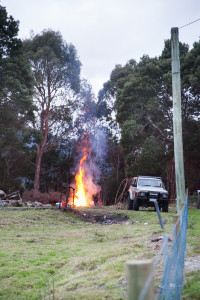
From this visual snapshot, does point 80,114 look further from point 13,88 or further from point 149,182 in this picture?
point 149,182

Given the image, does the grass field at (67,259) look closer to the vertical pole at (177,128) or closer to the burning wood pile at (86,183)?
the vertical pole at (177,128)

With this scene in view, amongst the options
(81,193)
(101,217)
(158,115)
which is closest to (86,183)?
(81,193)

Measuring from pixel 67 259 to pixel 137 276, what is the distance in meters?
6.31

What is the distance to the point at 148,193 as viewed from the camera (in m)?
17.3

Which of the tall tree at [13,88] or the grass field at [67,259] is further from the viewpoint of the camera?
the tall tree at [13,88]

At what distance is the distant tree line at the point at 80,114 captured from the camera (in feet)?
79.0

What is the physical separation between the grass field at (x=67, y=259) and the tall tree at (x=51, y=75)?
22.5 meters

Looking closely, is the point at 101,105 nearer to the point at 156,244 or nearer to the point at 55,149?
Answer: the point at 55,149

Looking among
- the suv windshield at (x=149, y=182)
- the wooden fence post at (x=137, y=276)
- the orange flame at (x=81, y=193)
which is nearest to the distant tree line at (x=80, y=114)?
the orange flame at (x=81, y=193)

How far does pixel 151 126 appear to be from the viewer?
25.5 m

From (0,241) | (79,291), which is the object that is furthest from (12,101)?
(79,291)

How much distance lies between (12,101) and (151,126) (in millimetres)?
10915

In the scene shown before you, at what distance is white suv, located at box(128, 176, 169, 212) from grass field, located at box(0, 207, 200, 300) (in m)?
4.16

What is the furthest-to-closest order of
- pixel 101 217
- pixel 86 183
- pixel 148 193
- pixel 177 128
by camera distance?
pixel 86 183 → pixel 101 217 → pixel 148 193 → pixel 177 128
